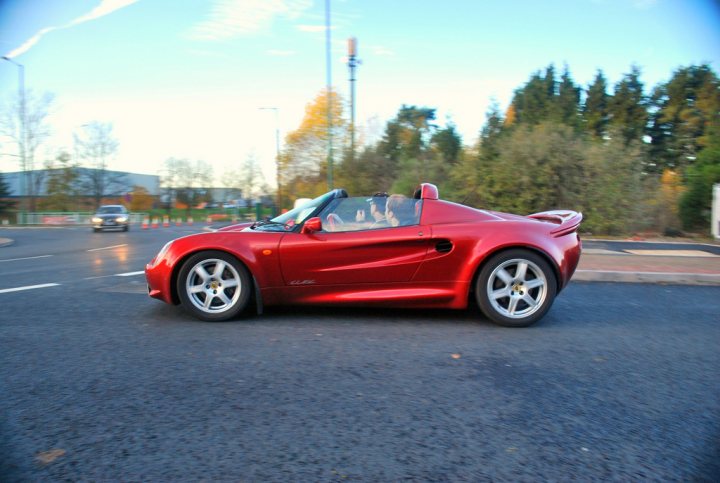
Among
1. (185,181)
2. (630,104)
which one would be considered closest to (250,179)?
(185,181)

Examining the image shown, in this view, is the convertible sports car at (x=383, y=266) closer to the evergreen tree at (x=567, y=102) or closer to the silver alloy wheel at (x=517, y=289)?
the silver alloy wheel at (x=517, y=289)

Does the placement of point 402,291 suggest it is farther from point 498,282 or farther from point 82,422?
point 82,422

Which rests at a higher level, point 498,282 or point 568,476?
point 498,282

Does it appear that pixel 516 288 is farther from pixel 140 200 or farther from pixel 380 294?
pixel 140 200

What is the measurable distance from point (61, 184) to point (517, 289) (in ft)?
187

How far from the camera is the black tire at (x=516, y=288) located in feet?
15.0

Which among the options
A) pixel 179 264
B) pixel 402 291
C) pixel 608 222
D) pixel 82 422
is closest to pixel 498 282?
pixel 402 291

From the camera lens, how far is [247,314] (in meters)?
5.02

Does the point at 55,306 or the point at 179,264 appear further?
the point at 55,306

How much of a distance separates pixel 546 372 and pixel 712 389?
3.14 feet

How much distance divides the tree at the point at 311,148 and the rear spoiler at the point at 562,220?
2813 cm

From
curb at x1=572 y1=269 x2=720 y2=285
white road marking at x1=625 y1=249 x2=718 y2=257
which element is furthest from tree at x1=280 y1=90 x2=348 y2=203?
curb at x1=572 y1=269 x2=720 y2=285

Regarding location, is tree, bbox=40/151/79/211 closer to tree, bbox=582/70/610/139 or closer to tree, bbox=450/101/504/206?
tree, bbox=450/101/504/206

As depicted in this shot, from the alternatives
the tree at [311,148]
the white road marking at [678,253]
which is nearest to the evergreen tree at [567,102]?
the tree at [311,148]
